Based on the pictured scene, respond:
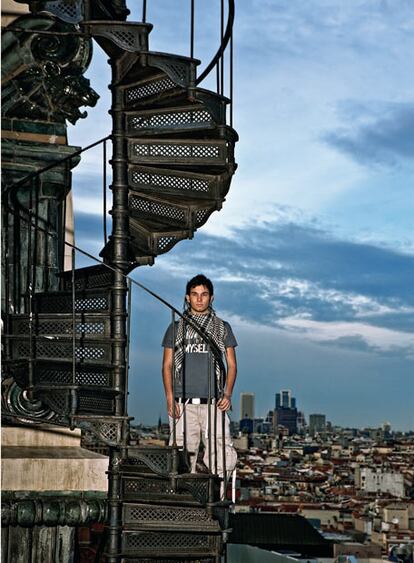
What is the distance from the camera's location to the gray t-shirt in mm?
7250

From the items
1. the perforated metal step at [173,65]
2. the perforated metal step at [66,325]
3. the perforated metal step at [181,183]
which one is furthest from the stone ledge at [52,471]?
the perforated metal step at [173,65]

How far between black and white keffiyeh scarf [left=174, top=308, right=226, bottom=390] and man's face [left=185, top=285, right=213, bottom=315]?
62mm

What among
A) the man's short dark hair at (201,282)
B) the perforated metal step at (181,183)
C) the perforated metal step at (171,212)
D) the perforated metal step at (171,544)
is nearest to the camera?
the man's short dark hair at (201,282)

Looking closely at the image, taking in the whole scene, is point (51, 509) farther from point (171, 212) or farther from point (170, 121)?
point (170, 121)

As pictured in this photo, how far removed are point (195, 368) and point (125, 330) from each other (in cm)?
68

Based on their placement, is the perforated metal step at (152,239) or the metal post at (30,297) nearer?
the metal post at (30,297)

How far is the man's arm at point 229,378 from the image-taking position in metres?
7.15

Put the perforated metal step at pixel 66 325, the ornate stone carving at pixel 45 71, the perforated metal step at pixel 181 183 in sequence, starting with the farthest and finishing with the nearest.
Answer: the perforated metal step at pixel 181 183
the ornate stone carving at pixel 45 71
the perforated metal step at pixel 66 325

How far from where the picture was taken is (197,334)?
7266 mm

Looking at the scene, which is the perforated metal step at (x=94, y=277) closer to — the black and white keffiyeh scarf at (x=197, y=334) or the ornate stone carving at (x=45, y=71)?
the black and white keffiyeh scarf at (x=197, y=334)

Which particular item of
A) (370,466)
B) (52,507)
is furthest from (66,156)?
(370,466)

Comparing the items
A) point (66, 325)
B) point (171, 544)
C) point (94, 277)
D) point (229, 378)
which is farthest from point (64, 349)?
point (171, 544)

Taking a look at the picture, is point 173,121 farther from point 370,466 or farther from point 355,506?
point 370,466

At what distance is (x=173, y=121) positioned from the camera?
826cm
